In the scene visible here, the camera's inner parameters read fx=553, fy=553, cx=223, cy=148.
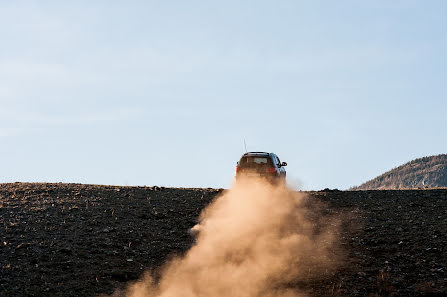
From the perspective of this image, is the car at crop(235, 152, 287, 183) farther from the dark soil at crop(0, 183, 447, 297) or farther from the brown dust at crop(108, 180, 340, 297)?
the dark soil at crop(0, 183, 447, 297)

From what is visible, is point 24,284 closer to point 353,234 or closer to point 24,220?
point 24,220

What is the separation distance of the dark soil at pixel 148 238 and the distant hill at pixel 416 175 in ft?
384

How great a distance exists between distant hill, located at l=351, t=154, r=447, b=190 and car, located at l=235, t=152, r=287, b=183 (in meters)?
117

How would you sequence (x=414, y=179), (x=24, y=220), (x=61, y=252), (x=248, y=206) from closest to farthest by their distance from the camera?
(x=61, y=252)
(x=24, y=220)
(x=248, y=206)
(x=414, y=179)

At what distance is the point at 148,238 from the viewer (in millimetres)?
20719

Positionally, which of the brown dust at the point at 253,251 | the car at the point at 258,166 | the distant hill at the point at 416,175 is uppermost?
the distant hill at the point at 416,175

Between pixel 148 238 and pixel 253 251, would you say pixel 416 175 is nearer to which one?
pixel 253 251

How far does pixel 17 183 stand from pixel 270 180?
15566 mm

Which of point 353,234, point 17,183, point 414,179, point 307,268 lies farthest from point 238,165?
point 414,179

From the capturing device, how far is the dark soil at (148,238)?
16.3 meters

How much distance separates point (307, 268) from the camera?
686 inches

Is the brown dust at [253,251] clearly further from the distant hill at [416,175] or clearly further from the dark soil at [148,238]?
the distant hill at [416,175]

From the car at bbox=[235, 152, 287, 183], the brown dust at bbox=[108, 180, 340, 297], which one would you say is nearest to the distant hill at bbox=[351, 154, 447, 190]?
the car at bbox=[235, 152, 287, 183]

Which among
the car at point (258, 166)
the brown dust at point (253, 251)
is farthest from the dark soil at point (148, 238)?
the car at point (258, 166)
